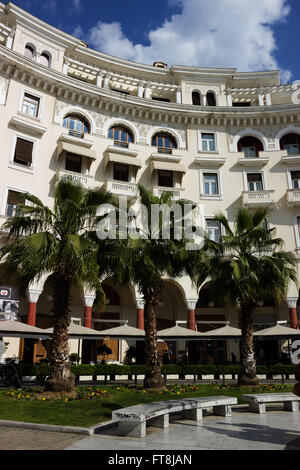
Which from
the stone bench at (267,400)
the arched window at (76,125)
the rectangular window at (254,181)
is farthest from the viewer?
the rectangular window at (254,181)

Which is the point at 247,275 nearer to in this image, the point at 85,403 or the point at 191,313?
the point at 85,403

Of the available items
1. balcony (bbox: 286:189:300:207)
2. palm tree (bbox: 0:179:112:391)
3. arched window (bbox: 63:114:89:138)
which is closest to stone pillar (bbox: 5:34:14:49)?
arched window (bbox: 63:114:89:138)

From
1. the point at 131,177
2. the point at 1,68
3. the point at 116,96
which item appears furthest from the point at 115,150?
the point at 1,68

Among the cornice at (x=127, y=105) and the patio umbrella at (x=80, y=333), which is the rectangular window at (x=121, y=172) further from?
the patio umbrella at (x=80, y=333)

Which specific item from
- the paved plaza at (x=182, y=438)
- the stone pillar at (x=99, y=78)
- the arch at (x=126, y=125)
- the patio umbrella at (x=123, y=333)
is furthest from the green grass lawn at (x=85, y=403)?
the stone pillar at (x=99, y=78)

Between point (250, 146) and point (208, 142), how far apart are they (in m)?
3.67

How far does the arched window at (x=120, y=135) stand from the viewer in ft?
99.5

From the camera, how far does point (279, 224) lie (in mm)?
29828

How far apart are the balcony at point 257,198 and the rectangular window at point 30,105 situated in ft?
54.5

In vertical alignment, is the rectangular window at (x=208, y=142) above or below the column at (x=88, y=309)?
above

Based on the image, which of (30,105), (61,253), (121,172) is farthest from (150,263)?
(30,105)
